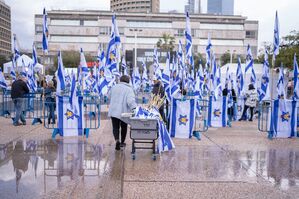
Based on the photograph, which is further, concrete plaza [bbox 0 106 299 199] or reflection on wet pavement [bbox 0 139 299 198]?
reflection on wet pavement [bbox 0 139 299 198]

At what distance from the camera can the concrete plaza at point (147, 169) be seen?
5.29 m

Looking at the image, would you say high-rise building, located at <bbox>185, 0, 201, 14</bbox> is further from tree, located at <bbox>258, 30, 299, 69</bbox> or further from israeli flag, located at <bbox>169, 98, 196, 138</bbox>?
israeli flag, located at <bbox>169, 98, 196, 138</bbox>

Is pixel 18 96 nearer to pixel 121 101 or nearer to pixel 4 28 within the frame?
pixel 121 101

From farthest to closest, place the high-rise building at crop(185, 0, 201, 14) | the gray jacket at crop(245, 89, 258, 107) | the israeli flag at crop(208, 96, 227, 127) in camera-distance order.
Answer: the high-rise building at crop(185, 0, 201, 14) < the gray jacket at crop(245, 89, 258, 107) < the israeli flag at crop(208, 96, 227, 127)

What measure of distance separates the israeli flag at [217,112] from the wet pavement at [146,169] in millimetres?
2759

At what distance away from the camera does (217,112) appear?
1233 cm

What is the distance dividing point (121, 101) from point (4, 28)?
109 metres

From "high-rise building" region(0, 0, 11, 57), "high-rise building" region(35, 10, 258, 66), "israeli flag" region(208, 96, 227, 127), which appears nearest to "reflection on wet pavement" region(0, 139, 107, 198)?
"israeli flag" region(208, 96, 227, 127)

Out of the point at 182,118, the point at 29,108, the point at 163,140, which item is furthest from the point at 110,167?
the point at 29,108

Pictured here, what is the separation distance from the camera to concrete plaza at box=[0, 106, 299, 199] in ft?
17.3

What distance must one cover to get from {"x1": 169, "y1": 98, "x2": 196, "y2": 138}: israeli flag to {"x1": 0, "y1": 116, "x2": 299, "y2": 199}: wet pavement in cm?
38

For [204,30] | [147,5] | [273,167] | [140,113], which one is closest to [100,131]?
[140,113]

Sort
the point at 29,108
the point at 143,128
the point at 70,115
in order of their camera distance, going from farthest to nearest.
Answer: the point at 29,108
the point at 70,115
the point at 143,128

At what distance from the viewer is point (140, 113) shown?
23.2ft
